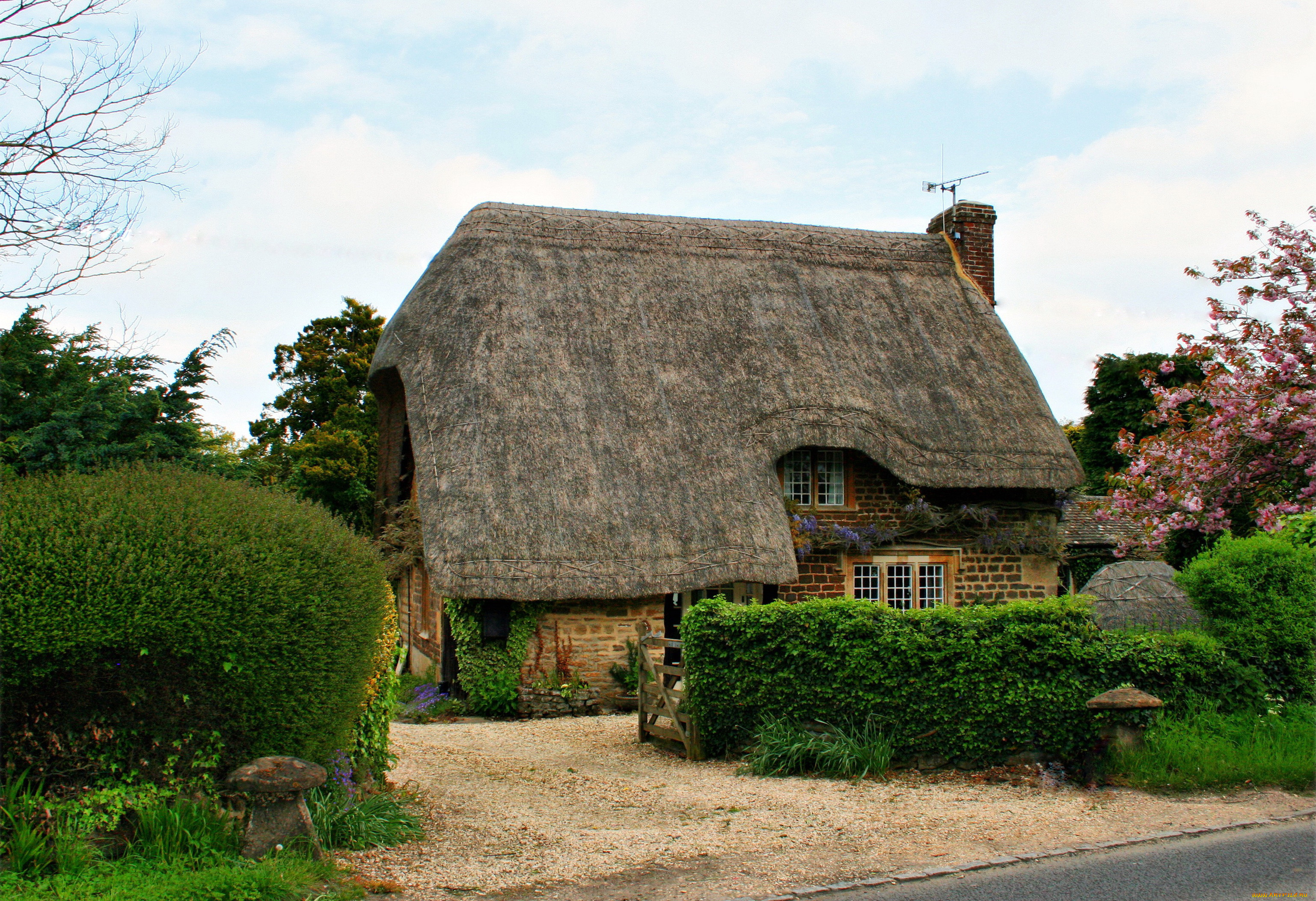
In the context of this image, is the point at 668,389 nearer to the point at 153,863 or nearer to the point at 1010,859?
the point at 1010,859

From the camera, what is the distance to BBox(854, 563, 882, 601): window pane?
14.2 m

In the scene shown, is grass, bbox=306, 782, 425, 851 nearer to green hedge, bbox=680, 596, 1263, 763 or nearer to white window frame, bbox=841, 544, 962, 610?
green hedge, bbox=680, 596, 1263, 763

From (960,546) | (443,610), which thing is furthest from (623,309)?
(960,546)

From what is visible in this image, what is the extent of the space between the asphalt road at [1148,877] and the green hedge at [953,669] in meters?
1.77

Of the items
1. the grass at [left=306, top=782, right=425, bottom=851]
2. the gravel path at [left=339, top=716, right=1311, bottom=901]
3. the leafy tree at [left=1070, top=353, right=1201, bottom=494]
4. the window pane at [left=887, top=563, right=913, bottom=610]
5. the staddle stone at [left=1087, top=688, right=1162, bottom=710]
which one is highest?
the leafy tree at [left=1070, top=353, right=1201, bottom=494]

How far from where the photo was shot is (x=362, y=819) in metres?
6.17

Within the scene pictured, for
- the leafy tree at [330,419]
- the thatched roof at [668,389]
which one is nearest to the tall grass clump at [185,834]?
the thatched roof at [668,389]

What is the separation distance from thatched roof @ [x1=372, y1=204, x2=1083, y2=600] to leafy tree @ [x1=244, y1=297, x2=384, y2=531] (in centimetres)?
852

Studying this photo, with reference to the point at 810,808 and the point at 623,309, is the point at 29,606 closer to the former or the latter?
the point at 810,808

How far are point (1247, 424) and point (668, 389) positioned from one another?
24.3 ft

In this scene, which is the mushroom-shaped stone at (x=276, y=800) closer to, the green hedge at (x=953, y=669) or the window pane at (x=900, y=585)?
the green hedge at (x=953, y=669)

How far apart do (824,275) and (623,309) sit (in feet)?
12.9

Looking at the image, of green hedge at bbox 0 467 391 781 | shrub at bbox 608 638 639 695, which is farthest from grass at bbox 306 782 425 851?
shrub at bbox 608 638 639 695

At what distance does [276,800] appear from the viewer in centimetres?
538
